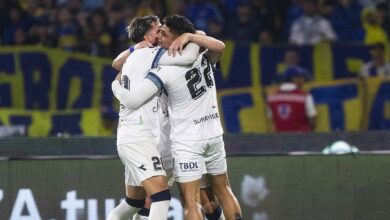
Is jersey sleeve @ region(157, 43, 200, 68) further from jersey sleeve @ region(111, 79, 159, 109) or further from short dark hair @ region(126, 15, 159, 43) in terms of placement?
short dark hair @ region(126, 15, 159, 43)

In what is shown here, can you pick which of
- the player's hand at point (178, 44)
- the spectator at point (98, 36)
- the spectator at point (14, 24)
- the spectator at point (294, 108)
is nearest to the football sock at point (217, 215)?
the player's hand at point (178, 44)

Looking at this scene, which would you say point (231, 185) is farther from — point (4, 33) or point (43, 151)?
point (4, 33)

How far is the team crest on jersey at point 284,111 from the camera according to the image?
15328mm

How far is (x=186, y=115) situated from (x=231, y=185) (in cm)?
170

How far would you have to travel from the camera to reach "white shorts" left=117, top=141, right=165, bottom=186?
10227 millimetres

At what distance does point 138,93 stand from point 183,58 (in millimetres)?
469

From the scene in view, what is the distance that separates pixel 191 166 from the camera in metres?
10.2

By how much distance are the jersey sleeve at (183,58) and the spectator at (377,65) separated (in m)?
6.30

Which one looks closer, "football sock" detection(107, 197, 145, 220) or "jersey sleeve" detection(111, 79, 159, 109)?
"jersey sleeve" detection(111, 79, 159, 109)

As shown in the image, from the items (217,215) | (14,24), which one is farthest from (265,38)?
(217,215)

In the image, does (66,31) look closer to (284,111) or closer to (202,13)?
(202,13)

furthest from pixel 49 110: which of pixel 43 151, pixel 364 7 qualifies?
pixel 364 7

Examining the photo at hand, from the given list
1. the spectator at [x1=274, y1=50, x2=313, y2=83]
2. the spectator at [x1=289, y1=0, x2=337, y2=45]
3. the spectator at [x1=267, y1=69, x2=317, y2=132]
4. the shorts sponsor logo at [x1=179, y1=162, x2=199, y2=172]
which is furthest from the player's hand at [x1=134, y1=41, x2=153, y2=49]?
the spectator at [x1=289, y1=0, x2=337, y2=45]

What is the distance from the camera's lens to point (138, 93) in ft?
33.2
